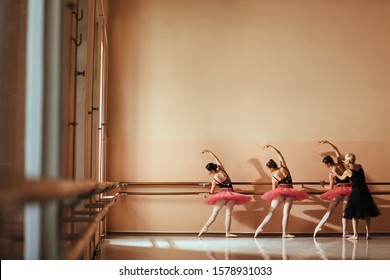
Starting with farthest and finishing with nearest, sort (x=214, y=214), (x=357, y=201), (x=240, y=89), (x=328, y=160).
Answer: (x=240, y=89)
(x=328, y=160)
(x=214, y=214)
(x=357, y=201)

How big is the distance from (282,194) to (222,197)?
920mm

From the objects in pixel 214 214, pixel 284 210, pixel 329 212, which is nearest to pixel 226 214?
pixel 214 214

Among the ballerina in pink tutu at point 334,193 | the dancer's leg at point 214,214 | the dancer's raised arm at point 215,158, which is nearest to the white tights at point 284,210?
the ballerina in pink tutu at point 334,193

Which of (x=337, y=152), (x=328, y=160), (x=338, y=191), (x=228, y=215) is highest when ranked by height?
(x=337, y=152)

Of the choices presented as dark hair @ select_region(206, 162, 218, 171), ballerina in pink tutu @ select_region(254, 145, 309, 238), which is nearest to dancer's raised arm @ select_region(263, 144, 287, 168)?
ballerina in pink tutu @ select_region(254, 145, 309, 238)

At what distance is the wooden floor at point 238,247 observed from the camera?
695 cm

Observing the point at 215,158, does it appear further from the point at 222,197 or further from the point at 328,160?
the point at 328,160

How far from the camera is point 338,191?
9.65 metres

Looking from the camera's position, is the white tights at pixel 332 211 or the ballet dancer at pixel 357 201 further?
the white tights at pixel 332 211

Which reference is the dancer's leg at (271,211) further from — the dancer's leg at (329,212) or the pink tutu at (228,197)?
the dancer's leg at (329,212)

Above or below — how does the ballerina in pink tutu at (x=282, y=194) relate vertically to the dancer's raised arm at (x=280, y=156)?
below

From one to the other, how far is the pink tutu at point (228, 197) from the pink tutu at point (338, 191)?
1.24 m

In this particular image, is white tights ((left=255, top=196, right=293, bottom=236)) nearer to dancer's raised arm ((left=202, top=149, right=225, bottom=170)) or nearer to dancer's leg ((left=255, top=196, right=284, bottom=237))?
dancer's leg ((left=255, top=196, right=284, bottom=237))
